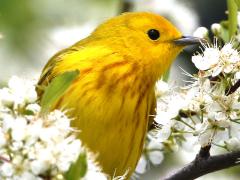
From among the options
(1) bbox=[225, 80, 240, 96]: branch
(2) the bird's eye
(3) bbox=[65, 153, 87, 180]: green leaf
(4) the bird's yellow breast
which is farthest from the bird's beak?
(3) bbox=[65, 153, 87, 180]: green leaf

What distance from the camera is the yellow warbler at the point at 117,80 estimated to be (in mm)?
4672

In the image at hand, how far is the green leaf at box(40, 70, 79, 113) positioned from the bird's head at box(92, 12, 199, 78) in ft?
7.11

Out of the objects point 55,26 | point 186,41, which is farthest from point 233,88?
point 55,26

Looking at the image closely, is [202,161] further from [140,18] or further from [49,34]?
[49,34]

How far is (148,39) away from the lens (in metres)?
5.42

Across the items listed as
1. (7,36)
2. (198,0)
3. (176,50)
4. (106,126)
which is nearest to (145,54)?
(176,50)

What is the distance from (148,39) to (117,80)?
611 mm

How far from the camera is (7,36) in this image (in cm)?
596

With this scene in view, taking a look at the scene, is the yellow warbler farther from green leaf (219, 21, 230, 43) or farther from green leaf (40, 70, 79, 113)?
green leaf (40, 70, 79, 113)

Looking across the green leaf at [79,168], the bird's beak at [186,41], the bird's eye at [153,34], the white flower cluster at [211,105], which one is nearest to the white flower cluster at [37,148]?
the green leaf at [79,168]

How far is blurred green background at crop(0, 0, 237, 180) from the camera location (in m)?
6.01

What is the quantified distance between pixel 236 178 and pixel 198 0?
89.5 inches

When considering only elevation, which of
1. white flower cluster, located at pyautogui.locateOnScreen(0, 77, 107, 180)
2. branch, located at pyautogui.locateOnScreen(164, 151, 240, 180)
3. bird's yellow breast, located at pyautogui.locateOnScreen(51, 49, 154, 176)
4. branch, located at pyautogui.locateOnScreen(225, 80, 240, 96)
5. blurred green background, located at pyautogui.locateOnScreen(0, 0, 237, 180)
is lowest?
white flower cluster, located at pyautogui.locateOnScreen(0, 77, 107, 180)

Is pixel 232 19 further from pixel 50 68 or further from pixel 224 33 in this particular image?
pixel 50 68
